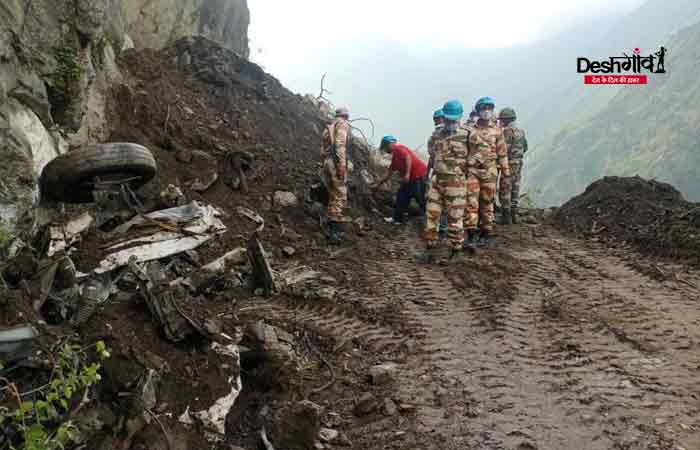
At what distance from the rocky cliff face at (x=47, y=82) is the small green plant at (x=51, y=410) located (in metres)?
1.97

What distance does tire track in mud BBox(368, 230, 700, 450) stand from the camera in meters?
2.90

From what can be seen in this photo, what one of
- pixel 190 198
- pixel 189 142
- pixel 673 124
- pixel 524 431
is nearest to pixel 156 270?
pixel 190 198

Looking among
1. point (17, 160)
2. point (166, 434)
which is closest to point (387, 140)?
point (17, 160)

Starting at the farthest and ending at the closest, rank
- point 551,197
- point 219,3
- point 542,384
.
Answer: point 551,197 → point 219,3 → point 542,384

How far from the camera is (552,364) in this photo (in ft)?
12.2

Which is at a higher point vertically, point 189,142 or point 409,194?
point 189,142

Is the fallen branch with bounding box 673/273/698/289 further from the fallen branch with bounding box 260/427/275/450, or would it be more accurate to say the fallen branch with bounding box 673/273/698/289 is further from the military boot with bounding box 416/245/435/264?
the fallen branch with bounding box 260/427/275/450

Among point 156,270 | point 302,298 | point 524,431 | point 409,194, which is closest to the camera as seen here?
point 524,431

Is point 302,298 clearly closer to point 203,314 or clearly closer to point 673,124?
point 203,314

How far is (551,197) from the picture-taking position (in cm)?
8156

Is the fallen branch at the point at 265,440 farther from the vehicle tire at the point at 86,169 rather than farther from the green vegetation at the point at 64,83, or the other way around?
Answer: the green vegetation at the point at 64,83

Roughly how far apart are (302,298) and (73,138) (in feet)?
10.0

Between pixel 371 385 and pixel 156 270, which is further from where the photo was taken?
pixel 156 270

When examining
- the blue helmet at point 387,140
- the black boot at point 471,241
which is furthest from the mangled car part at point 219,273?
the blue helmet at point 387,140
